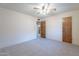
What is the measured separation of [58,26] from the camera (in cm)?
714

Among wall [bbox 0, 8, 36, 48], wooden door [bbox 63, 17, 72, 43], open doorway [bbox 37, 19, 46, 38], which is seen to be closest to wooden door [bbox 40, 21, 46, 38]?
open doorway [bbox 37, 19, 46, 38]

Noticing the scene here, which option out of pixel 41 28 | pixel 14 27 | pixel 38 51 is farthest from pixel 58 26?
pixel 38 51

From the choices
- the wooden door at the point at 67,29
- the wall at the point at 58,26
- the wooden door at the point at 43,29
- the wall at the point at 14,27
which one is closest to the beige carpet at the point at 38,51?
the wall at the point at 14,27

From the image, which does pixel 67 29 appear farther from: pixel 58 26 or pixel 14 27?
pixel 14 27

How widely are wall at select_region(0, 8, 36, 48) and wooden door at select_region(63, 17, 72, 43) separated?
2703mm

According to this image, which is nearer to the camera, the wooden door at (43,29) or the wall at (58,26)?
the wall at (58,26)

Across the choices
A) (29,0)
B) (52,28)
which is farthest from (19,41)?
(29,0)

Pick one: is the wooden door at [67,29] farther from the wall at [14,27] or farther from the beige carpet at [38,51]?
the wall at [14,27]

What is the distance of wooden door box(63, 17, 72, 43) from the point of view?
6270 millimetres

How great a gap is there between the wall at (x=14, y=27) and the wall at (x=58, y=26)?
1.60 m

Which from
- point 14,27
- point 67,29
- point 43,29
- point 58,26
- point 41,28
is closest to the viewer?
point 14,27

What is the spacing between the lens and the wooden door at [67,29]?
627 centimetres

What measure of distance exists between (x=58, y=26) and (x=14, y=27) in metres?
3.25

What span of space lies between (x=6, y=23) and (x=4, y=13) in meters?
0.54
